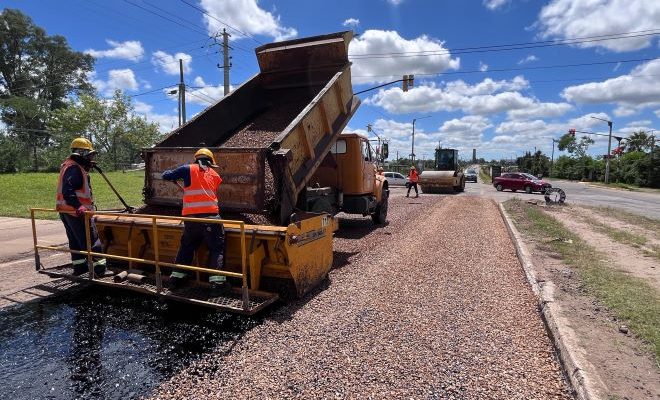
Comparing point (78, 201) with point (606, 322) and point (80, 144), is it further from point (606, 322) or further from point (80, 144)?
point (606, 322)

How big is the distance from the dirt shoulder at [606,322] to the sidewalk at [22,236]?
28.3 ft

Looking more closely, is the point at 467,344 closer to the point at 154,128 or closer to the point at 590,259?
the point at 590,259

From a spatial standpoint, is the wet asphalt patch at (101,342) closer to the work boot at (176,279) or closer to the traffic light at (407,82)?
the work boot at (176,279)

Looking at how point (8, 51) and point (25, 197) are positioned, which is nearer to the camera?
point (25, 197)

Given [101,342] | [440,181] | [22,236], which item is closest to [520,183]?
[440,181]

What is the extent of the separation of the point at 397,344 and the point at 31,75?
65.0m

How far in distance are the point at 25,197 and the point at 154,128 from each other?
44.6m

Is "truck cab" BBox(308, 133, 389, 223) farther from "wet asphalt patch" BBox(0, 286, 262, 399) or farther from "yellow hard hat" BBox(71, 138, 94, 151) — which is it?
"wet asphalt patch" BBox(0, 286, 262, 399)

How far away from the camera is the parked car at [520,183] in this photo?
29156mm

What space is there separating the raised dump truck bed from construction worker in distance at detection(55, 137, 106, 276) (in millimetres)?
805

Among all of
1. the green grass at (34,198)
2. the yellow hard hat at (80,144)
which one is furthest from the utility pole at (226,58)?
the yellow hard hat at (80,144)

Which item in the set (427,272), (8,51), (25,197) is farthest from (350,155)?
(8,51)

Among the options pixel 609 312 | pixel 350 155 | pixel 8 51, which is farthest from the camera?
pixel 8 51

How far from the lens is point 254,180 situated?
5398 millimetres
